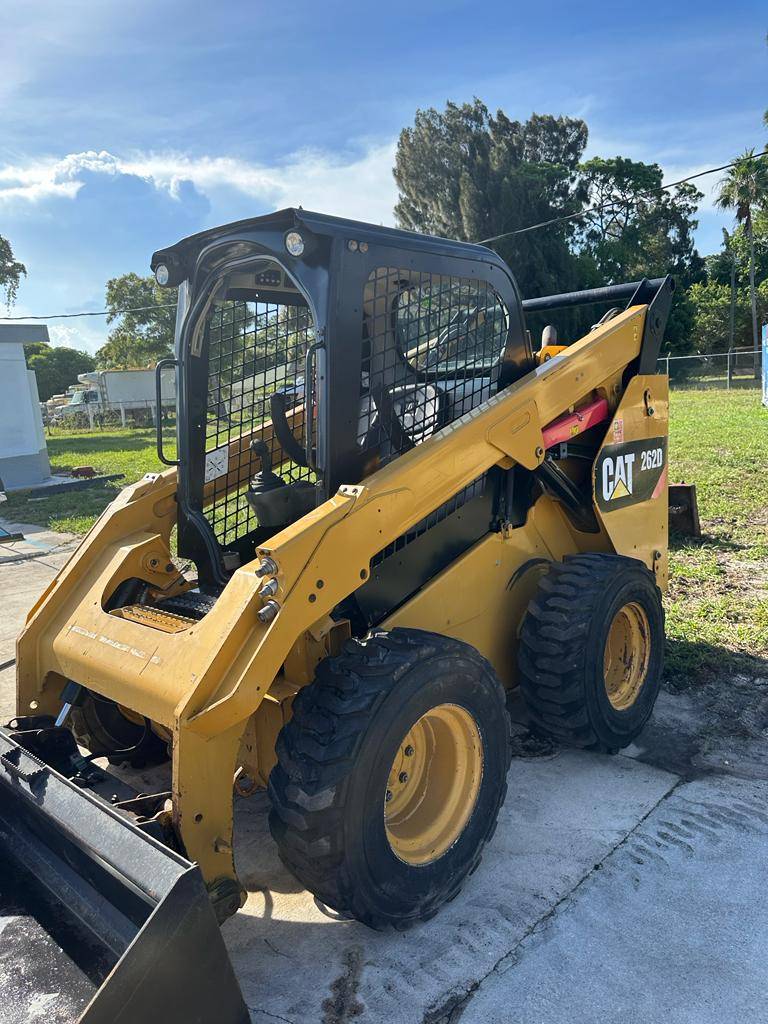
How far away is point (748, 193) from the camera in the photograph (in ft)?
128

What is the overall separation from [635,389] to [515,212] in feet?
120

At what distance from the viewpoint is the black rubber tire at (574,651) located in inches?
134

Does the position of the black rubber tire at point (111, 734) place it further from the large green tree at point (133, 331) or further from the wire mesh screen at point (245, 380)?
the large green tree at point (133, 331)

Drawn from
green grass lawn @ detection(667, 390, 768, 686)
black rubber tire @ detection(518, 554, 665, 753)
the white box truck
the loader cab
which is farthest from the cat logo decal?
the white box truck

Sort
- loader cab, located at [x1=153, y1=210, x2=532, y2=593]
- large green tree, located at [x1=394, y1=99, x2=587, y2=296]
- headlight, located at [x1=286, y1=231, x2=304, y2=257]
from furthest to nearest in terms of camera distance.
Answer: large green tree, located at [x1=394, y1=99, x2=587, y2=296], loader cab, located at [x1=153, y1=210, x2=532, y2=593], headlight, located at [x1=286, y1=231, x2=304, y2=257]

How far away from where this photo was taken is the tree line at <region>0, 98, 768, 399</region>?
3834 cm

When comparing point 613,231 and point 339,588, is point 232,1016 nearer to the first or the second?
point 339,588

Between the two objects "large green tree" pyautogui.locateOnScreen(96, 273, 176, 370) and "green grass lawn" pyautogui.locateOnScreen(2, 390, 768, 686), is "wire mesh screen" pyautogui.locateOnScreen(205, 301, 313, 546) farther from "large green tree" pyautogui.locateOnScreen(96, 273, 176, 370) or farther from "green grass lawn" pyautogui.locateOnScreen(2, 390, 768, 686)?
"large green tree" pyautogui.locateOnScreen(96, 273, 176, 370)

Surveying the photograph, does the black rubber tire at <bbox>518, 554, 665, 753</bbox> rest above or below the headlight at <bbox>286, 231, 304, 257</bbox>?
below

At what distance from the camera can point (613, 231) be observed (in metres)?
42.0

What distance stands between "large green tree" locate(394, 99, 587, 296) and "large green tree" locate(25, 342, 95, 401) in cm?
2880

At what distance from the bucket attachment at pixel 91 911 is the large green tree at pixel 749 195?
4171 cm

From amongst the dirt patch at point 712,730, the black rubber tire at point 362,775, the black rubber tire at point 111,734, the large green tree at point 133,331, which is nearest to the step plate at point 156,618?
the black rubber tire at point 111,734

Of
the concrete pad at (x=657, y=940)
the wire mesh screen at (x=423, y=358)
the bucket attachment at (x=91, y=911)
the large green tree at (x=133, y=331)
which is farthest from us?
the large green tree at (x=133, y=331)
